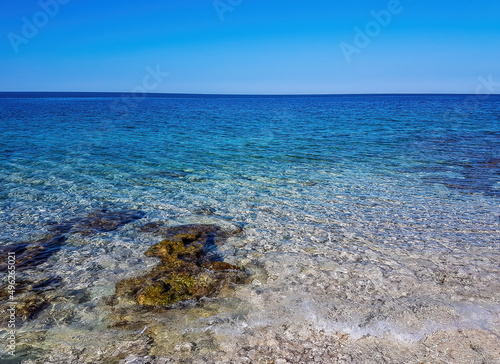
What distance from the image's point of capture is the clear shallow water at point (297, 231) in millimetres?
5293

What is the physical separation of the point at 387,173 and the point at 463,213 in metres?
5.62

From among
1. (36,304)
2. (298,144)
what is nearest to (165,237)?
(36,304)

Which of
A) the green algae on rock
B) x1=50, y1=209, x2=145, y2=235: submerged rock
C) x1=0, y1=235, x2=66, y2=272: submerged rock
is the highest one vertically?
the green algae on rock

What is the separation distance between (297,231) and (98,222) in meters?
5.12

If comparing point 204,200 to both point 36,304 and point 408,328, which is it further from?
point 408,328

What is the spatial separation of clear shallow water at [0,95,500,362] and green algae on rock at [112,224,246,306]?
1.05 ft

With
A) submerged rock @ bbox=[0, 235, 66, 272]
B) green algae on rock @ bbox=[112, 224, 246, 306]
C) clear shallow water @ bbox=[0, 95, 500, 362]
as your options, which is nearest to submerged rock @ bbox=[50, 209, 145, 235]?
clear shallow water @ bbox=[0, 95, 500, 362]

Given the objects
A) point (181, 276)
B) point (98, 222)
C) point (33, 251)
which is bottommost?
point (98, 222)

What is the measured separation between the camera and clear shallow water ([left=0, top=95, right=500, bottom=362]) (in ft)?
17.4

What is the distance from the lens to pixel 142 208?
35.3 feet

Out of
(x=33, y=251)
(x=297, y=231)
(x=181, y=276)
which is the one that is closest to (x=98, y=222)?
(x=33, y=251)

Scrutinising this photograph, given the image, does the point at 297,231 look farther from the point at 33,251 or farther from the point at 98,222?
the point at 33,251

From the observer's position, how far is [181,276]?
6422 millimetres

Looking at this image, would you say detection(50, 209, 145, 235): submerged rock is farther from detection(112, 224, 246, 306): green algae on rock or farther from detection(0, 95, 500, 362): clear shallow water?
detection(112, 224, 246, 306): green algae on rock
